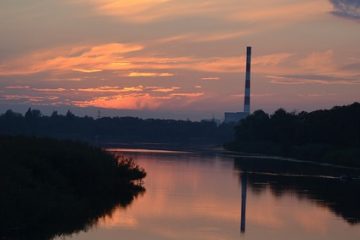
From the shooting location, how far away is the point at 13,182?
2203 centimetres

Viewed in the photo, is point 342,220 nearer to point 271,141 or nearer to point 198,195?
point 198,195

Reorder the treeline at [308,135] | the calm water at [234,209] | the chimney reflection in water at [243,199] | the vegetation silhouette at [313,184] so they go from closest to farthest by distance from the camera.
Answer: the calm water at [234,209] → the chimney reflection in water at [243,199] → the vegetation silhouette at [313,184] → the treeline at [308,135]

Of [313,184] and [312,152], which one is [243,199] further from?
[312,152]

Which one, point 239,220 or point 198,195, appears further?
point 198,195

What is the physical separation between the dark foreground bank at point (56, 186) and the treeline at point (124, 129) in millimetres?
85527

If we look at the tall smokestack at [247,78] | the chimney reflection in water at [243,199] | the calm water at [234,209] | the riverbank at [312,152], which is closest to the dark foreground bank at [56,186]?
the calm water at [234,209]

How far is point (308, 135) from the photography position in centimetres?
7300

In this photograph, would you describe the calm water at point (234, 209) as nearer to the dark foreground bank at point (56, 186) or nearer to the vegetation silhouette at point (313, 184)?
the vegetation silhouette at point (313, 184)

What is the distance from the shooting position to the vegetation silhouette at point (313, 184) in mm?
30808

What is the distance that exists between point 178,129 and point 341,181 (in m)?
94.7

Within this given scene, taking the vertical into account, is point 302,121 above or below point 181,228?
above

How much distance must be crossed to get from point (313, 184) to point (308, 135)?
33.2 metres

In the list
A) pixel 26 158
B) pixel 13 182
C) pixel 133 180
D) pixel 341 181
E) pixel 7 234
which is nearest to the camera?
pixel 7 234

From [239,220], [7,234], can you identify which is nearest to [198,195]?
[239,220]
